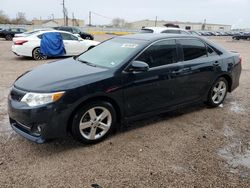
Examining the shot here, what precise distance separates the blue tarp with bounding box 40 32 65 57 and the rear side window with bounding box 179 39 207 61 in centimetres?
858

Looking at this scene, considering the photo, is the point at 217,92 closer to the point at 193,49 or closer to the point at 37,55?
the point at 193,49

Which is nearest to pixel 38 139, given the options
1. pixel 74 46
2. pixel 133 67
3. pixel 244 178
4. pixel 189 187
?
pixel 133 67

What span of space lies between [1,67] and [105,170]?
843cm

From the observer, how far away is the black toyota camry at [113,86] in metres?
3.53

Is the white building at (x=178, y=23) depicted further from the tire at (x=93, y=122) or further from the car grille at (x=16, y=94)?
the car grille at (x=16, y=94)

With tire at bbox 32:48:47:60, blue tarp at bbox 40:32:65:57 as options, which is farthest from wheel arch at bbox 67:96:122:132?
tire at bbox 32:48:47:60

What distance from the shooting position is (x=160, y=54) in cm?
455

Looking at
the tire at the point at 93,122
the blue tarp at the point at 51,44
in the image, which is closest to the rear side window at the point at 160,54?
the tire at the point at 93,122

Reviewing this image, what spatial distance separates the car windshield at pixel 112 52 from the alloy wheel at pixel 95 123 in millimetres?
747

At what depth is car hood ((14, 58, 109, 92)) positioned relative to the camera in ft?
11.9

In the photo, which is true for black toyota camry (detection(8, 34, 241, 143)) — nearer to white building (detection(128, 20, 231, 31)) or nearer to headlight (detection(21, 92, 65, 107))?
headlight (detection(21, 92, 65, 107))

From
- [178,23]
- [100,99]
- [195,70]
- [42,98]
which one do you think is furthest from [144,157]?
[178,23]

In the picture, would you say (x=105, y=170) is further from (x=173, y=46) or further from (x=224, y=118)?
(x=224, y=118)

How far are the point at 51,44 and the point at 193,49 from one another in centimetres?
867
